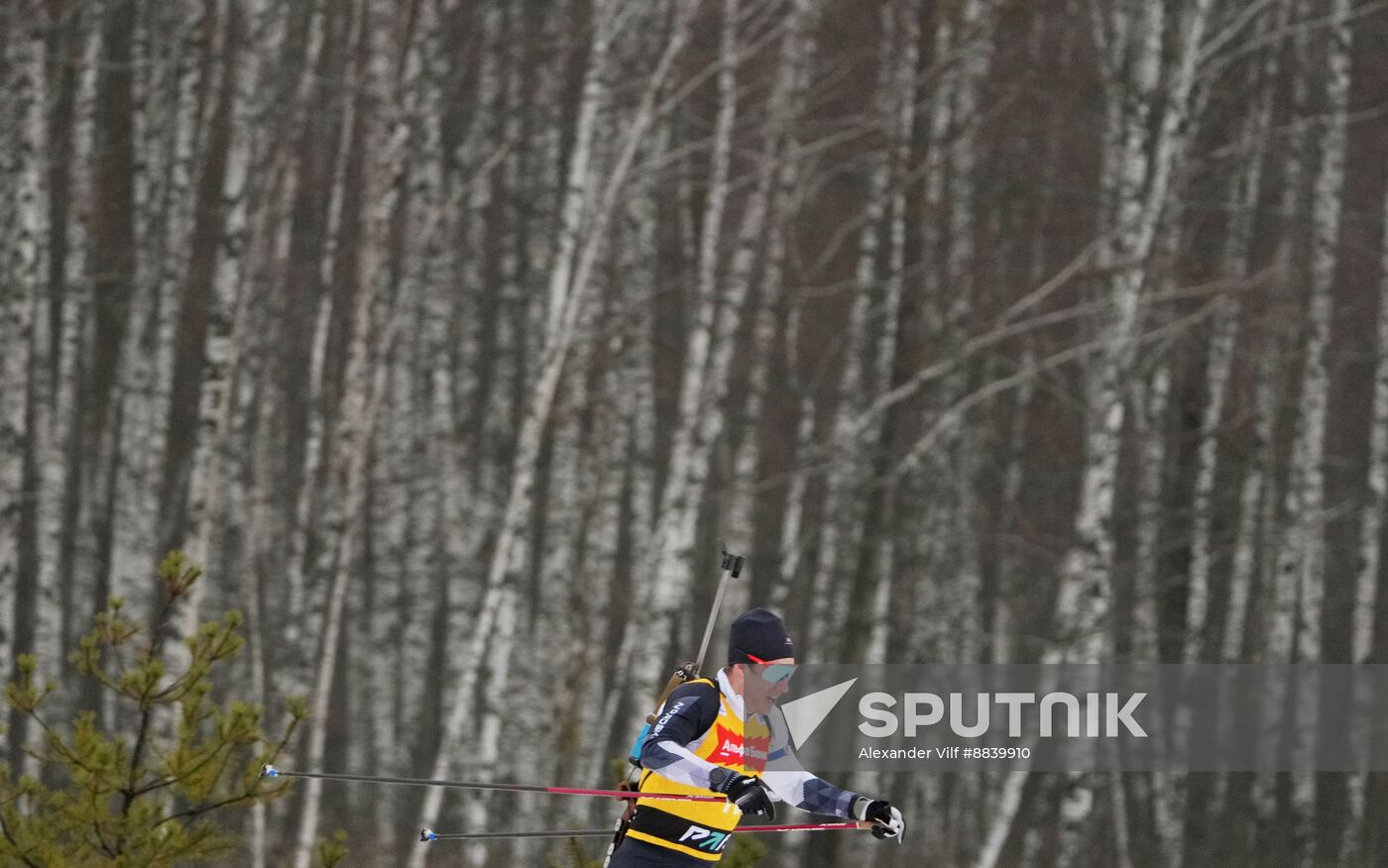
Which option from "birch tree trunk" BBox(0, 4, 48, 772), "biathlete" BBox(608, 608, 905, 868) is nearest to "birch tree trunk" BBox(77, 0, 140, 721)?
"birch tree trunk" BBox(0, 4, 48, 772)

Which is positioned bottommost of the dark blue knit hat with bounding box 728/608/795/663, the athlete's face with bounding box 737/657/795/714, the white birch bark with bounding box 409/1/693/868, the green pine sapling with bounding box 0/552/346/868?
the green pine sapling with bounding box 0/552/346/868

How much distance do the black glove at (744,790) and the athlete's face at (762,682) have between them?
416 mm

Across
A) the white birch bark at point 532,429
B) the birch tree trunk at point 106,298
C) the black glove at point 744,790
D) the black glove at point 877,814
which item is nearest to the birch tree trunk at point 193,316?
the birch tree trunk at point 106,298

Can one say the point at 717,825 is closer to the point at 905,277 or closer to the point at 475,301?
the point at 905,277

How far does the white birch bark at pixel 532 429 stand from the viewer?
12.3m

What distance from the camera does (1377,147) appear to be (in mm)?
17125

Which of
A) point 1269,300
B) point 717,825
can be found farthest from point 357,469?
point 1269,300

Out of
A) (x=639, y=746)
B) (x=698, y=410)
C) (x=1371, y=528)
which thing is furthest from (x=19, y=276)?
(x=1371, y=528)

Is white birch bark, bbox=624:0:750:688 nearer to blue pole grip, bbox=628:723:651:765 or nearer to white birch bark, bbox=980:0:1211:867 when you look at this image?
white birch bark, bbox=980:0:1211:867

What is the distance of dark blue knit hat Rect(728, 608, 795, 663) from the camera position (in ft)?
19.8

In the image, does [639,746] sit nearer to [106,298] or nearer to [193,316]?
[106,298]

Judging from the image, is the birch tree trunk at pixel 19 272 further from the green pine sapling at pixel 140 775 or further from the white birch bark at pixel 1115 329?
the white birch bark at pixel 1115 329

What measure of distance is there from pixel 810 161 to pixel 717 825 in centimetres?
971

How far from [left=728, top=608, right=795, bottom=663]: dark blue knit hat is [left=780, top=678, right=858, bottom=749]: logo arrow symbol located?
5164 millimetres
